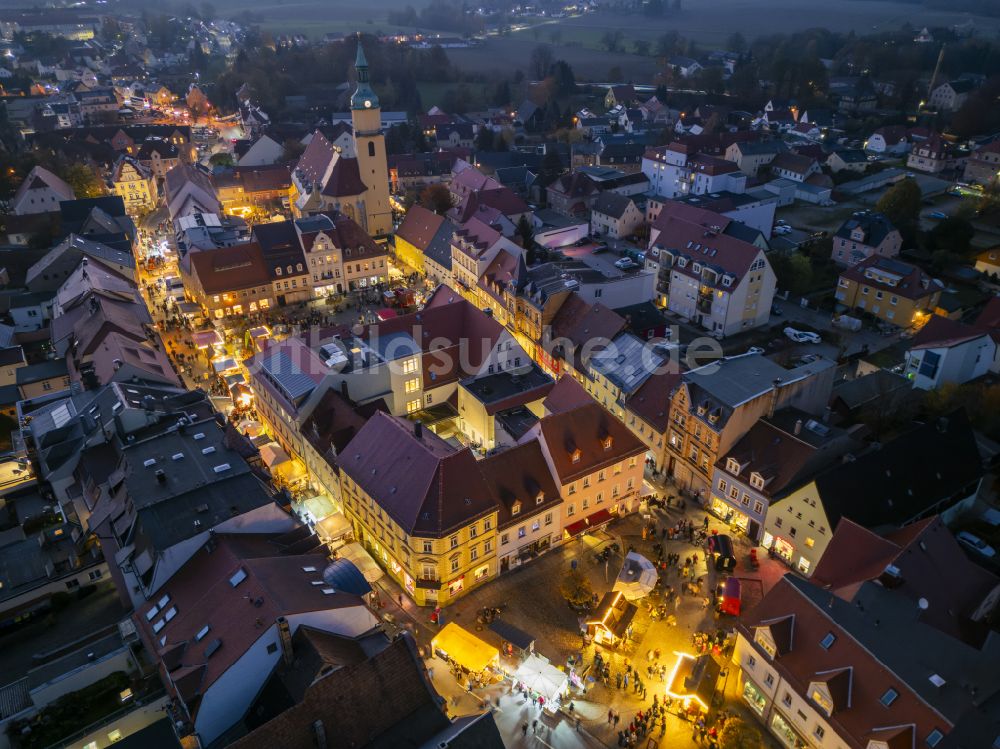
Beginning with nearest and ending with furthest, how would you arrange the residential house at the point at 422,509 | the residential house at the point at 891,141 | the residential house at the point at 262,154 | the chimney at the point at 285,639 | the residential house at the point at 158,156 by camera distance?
the chimney at the point at 285,639, the residential house at the point at 422,509, the residential house at the point at 158,156, the residential house at the point at 262,154, the residential house at the point at 891,141

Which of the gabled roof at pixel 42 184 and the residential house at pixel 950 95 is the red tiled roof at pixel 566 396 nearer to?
the gabled roof at pixel 42 184

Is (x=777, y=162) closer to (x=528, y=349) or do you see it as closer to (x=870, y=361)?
(x=870, y=361)

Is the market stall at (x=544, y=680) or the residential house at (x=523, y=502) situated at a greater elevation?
the residential house at (x=523, y=502)

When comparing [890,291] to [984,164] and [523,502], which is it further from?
[984,164]

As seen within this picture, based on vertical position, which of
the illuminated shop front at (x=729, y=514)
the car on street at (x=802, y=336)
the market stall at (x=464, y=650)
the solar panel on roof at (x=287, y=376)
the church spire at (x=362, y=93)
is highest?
the church spire at (x=362, y=93)

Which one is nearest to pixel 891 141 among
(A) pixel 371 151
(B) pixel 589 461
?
(A) pixel 371 151

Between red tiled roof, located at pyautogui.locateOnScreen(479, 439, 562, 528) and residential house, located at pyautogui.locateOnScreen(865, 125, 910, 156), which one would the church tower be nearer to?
red tiled roof, located at pyautogui.locateOnScreen(479, 439, 562, 528)

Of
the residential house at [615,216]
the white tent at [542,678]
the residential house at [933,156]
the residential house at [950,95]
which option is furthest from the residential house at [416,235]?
the residential house at [950,95]
